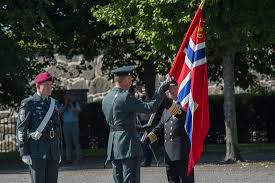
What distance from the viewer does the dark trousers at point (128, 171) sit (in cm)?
932

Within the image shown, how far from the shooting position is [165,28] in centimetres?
1683

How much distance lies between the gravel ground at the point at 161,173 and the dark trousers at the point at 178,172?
4261 millimetres

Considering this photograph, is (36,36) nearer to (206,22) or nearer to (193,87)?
(206,22)

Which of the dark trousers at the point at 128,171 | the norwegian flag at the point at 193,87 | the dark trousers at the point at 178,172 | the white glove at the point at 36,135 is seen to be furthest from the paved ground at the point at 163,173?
the white glove at the point at 36,135

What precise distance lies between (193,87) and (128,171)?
1.61 metres

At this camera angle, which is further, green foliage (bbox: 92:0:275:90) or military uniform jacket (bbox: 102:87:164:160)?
green foliage (bbox: 92:0:275:90)

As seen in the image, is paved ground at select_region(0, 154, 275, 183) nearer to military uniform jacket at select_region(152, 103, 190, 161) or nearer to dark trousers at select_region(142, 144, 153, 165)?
dark trousers at select_region(142, 144, 153, 165)

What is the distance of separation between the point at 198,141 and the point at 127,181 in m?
1.30

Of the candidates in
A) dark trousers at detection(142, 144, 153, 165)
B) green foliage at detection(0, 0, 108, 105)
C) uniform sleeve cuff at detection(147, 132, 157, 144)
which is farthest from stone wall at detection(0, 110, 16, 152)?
uniform sleeve cuff at detection(147, 132, 157, 144)

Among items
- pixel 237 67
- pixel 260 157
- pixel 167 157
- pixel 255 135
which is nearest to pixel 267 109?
pixel 255 135

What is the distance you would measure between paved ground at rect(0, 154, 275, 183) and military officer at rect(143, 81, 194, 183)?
4281 millimetres

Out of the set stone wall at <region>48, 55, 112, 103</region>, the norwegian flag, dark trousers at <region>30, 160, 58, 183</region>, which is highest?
stone wall at <region>48, 55, 112, 103</region>

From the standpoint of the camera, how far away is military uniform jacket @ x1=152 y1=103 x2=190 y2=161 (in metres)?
10.3

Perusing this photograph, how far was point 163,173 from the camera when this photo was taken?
16172mm
